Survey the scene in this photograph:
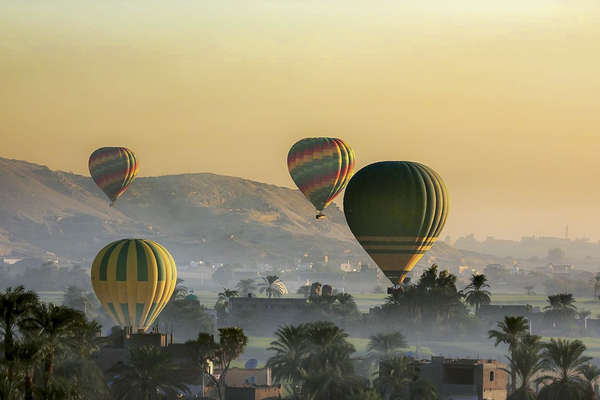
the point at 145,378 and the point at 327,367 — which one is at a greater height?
the point at 327,367

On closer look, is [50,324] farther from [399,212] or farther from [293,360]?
[399,212]

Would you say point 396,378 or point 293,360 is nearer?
point 396,378

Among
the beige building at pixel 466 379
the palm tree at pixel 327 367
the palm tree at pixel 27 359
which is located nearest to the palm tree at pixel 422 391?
the palm tree at pixel 327 367

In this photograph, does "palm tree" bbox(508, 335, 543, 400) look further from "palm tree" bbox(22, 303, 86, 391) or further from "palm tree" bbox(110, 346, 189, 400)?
"palm tree" bbox(22, 303, 86, 391)

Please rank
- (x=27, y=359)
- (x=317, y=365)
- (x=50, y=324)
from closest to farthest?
(x=27, y=359) → (x=50, y=324) → (x=317, y=365)

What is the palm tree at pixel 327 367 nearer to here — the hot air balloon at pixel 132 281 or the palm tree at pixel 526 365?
the palm tree at pixel 526 365

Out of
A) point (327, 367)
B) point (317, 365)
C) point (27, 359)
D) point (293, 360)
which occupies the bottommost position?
point (27, 359)

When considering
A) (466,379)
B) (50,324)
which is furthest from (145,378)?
(50,324)
